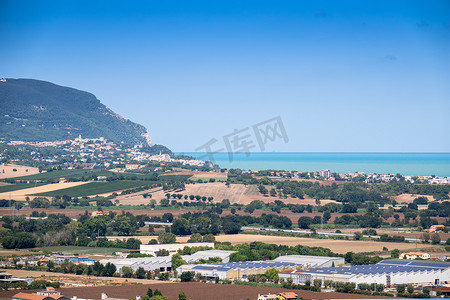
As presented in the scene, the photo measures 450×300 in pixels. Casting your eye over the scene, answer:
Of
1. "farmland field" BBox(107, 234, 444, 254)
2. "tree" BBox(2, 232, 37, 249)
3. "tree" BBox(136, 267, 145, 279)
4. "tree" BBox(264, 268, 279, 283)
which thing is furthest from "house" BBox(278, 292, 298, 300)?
"tree" BBox(2, 232, 37, 249)

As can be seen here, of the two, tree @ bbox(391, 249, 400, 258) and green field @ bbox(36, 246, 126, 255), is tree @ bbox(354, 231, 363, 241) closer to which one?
tree @ bbox(391, 249, 400, 258)

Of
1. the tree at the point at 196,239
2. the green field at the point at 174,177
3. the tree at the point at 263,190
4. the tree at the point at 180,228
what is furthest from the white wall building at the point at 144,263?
the green field at the point at 174,177

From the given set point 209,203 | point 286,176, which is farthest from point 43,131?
point 209,203

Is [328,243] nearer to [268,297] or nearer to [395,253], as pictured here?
[395,253]

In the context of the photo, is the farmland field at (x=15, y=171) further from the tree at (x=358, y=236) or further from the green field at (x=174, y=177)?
the tree at (x=358, y=236)

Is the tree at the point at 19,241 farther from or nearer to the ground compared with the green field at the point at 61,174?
nearer to the ground
